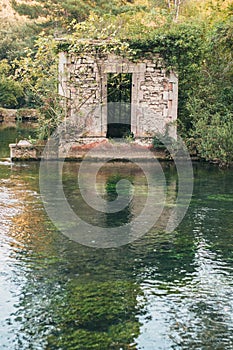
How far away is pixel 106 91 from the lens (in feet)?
53.3

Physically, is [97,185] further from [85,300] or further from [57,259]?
[85,300]

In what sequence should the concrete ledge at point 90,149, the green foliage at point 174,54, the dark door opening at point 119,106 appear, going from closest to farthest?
1. the green foliage at point 174,54
2. the concrete ledge at point 90,149
3. the dark door opening at point 119,106

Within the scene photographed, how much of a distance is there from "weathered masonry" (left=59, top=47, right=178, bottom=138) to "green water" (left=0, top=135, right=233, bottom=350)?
20.6 ft

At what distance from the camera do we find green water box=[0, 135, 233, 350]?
5.50 metres

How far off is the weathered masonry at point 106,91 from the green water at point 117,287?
20.6 feet

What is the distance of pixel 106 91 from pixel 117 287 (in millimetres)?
10284

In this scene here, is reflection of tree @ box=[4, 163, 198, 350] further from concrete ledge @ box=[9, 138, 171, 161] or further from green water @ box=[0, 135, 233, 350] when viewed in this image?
concrete ledge @ box=[9, 138, 171, 161]

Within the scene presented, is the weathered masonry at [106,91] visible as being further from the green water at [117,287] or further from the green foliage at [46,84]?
the green water at [117,287]

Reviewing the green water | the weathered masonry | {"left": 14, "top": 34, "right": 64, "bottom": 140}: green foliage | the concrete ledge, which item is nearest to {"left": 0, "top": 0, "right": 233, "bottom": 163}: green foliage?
{"left": 14, "top": 34, "right": 64, "bottom": 140}: green foliage

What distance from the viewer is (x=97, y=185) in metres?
12.7

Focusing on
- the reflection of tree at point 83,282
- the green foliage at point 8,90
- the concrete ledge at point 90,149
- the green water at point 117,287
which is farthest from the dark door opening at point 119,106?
the green foliage at point 8,90

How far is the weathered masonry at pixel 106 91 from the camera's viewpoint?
15969 mm

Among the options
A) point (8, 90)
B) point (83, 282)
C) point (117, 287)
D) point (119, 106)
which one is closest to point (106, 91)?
point (119, 106)

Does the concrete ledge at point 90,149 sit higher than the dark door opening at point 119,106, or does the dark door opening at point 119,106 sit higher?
the dark door opening at point 119,106
